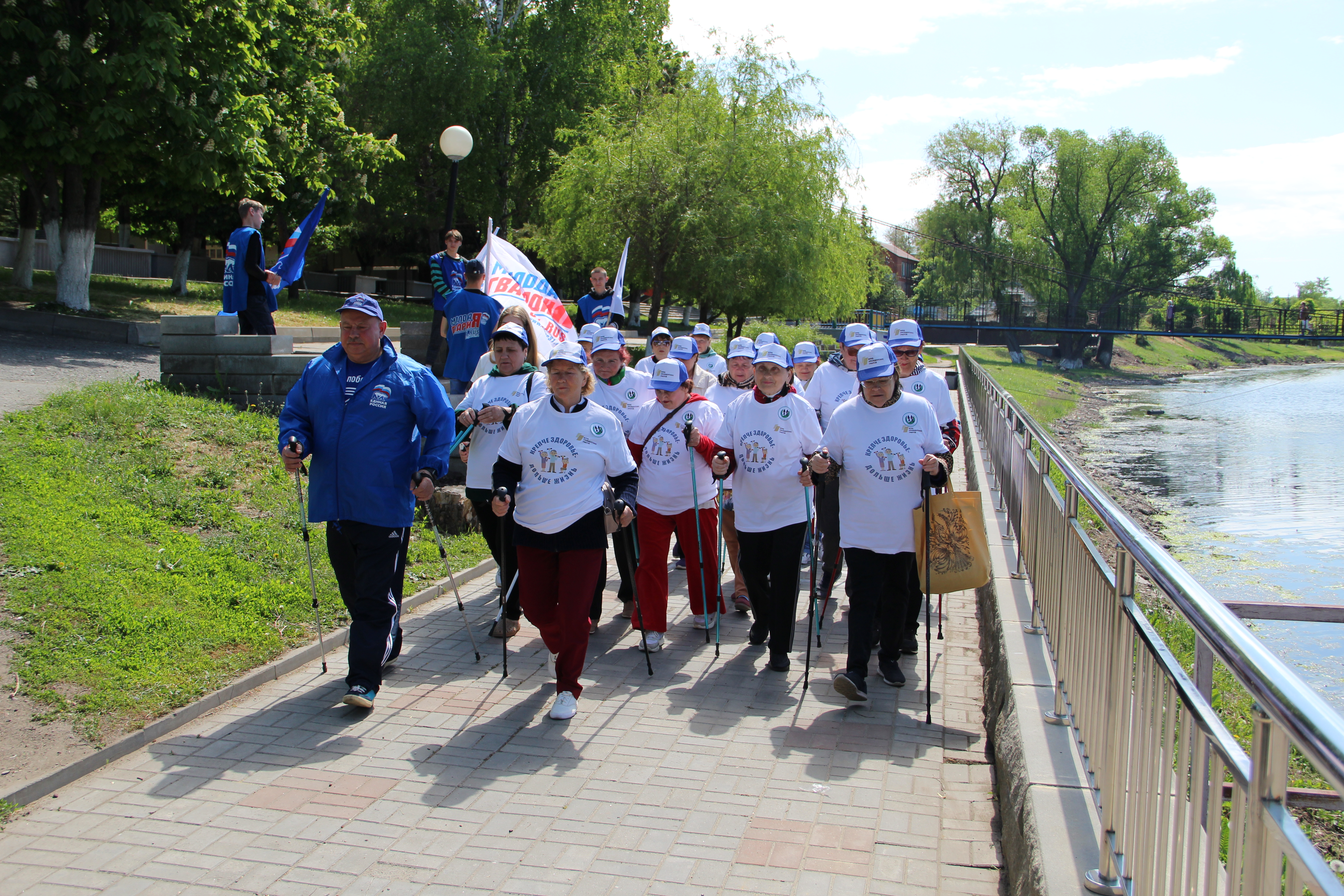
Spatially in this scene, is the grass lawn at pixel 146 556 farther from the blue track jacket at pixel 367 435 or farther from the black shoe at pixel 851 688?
the black shoe at pixel 851 688

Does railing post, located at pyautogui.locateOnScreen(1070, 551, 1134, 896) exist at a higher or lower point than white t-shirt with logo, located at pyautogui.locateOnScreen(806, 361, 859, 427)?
lower

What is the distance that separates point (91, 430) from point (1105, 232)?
62.9 meters

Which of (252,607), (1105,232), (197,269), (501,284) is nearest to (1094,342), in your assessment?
(1105,232)

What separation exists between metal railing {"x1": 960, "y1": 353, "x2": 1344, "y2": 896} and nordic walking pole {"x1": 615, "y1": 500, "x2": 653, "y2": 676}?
2356 millimetres

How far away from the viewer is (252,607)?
6.88 metres

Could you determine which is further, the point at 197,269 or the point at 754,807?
the point at 197,269

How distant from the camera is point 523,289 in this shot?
1057 centimetres

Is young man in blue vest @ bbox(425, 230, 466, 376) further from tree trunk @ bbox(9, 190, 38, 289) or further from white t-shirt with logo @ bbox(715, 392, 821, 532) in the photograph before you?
tree trunk @ bbox(9, 190, 38, 289)

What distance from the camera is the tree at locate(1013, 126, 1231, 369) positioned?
6106 centimetres

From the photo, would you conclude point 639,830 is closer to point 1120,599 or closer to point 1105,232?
point 1120,599

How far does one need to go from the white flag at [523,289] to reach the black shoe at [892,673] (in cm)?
487

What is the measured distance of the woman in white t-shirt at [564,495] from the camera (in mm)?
5703

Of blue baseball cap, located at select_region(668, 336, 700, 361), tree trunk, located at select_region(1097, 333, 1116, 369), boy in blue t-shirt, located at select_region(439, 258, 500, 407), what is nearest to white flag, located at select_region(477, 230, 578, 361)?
boy in blue t-shirt, located at select_region(439, 258, 500, 407)

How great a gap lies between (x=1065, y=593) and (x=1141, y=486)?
2015 centimetres
